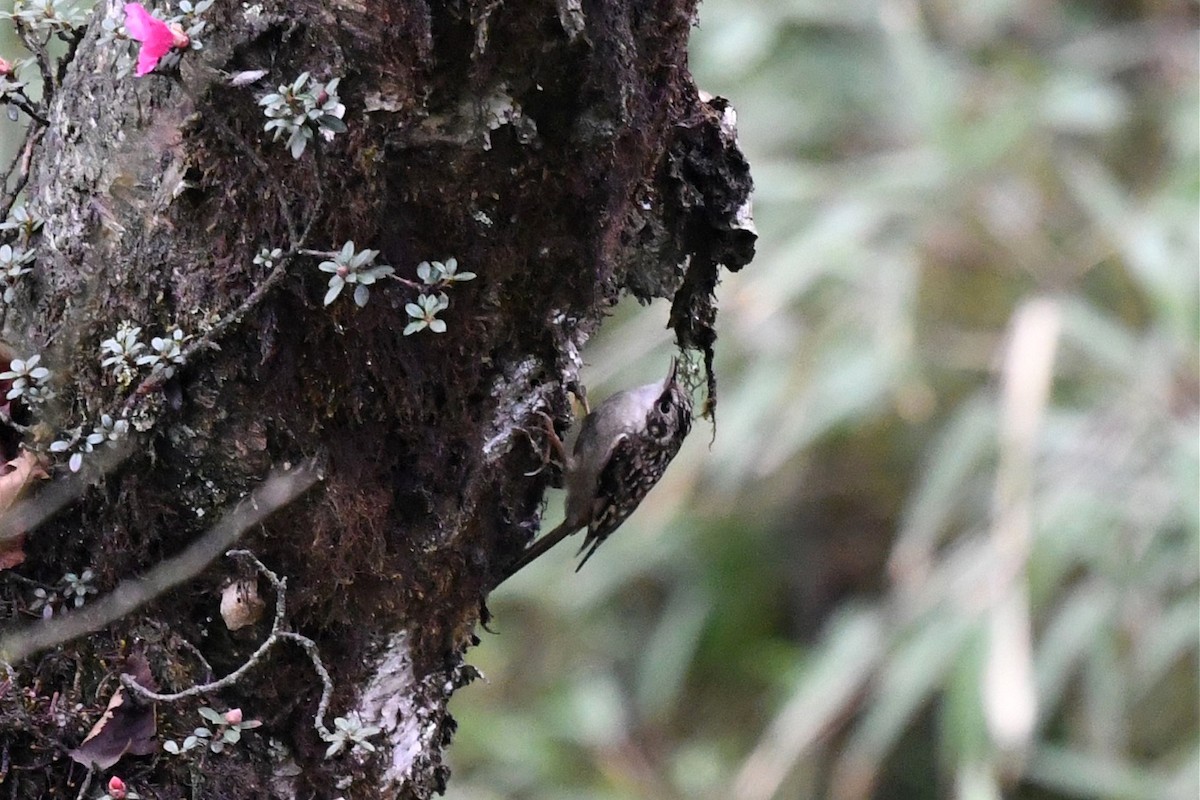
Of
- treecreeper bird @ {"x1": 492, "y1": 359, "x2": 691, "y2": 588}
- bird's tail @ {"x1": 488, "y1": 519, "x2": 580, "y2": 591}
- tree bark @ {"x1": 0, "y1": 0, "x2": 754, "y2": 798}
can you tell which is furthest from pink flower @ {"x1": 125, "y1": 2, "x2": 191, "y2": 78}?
treecreeper bird @ {"x1": 492, "y1": 359, "x2": 691, "y2": 588}

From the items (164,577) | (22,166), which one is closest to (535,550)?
(164,577)

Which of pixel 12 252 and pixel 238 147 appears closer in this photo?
pixel 238 147

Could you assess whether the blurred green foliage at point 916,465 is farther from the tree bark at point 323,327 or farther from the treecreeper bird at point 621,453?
the tree bark at point 323,327

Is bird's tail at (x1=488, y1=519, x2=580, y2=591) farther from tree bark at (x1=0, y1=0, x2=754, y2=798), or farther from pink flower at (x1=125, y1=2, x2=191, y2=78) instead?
pink flower at (x1=125, y1=2, x2=191, y2=78)

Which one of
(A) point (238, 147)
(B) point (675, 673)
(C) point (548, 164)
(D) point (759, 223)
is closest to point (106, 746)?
(A) point (238, 147)

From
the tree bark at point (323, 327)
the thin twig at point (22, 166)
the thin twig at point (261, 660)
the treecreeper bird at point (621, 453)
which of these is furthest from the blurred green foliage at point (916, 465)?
the thin twig at point (22, 166)

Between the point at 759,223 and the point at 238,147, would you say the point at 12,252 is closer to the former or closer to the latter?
the point at 238,147
